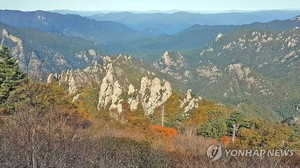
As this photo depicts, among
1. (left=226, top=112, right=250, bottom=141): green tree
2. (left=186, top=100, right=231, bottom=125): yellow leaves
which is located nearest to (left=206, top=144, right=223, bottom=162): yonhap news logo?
(left=226, top=112, right=250, bottom=141): green tree

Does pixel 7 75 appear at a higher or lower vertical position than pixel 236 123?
higher

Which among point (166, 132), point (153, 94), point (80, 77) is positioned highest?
point (166, 132)

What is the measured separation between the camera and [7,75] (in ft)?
161

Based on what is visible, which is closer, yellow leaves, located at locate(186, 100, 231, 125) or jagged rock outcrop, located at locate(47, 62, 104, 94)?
yellow leaves, located at locate(186, 100, 231, 125)

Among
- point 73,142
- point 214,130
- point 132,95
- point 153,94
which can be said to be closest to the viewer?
point 73,142

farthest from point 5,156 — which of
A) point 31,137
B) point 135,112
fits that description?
point 135,112

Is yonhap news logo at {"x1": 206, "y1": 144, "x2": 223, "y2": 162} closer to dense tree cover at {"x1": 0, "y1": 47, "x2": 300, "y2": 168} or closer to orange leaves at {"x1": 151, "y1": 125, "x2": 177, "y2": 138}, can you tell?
dense tree cover at {"x1": 0, "y1": 47, "x2": 300, "y2": 168}

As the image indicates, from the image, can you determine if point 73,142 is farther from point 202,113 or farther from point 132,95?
point 132,95

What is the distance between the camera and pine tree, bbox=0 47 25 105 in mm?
47500

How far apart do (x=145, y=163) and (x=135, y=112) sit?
83.7 m

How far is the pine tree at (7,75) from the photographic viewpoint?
47500 millimetres

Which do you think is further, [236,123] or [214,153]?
[236,123]

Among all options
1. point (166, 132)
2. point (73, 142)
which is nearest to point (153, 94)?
point (166, 132)

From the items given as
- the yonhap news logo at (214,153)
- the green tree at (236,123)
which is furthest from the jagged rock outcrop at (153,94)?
the yonhap news logo at (214,153)
